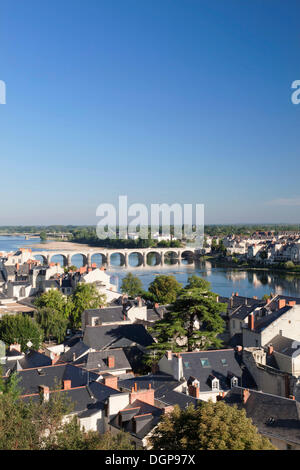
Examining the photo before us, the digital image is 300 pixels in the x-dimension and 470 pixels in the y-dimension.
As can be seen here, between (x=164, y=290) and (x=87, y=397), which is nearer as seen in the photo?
(x=87, y=397)

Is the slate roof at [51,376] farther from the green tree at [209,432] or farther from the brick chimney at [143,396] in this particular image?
the green tree at [209,432]

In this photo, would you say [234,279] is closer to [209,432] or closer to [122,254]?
[122,254]

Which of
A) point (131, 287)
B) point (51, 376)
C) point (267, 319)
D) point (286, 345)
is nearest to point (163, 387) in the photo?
point (51, 376)

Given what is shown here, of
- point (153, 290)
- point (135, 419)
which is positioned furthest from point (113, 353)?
point (153, 290)

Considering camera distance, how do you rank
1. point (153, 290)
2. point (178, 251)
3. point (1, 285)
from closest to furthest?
1. point (153, 290)
2. point (1, 285)
3. point (178, 251)
